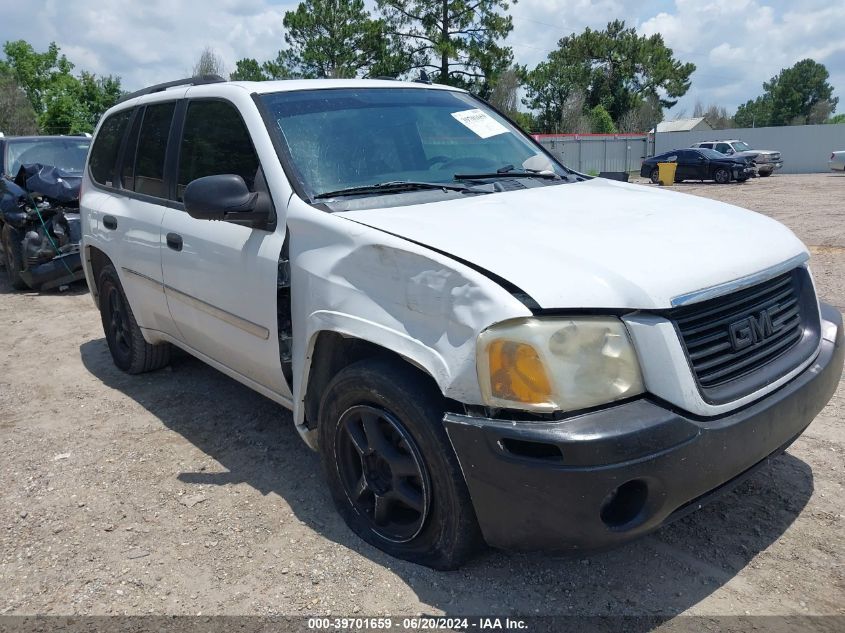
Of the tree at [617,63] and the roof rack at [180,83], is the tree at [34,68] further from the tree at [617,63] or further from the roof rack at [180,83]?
the roof rack at [180,83]

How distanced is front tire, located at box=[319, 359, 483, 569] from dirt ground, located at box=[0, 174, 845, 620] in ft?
0.41

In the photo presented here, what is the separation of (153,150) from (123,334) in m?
1.49

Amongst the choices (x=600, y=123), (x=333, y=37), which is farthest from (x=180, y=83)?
(x=600, y=123)

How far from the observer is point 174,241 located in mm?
3664

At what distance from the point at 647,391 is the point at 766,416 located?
19.2 inches

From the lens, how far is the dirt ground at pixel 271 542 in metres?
2.54

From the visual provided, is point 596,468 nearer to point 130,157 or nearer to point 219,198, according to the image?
point 219,198

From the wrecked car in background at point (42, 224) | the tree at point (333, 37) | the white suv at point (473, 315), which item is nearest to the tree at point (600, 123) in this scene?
the tree at point (333, 37)

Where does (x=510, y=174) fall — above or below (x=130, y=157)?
below

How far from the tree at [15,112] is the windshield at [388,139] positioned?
49.6m

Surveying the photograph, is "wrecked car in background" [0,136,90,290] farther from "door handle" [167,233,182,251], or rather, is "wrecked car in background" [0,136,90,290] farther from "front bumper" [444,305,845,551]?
"front bumper" [444,305,845,551]

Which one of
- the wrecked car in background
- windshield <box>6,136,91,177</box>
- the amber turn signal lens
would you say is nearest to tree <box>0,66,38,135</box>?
windshield <box>6,136,91,177</box>

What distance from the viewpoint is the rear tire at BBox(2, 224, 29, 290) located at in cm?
810

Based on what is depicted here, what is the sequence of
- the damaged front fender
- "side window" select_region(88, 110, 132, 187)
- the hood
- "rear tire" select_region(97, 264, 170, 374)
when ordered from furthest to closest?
the damaged front fender
"rear tire" select_region(97, 264, 170, 374)
"side window" select_region(88, 110, 132, 187)
the hood
